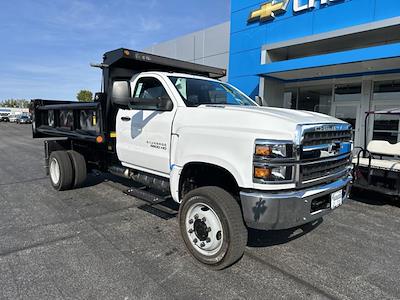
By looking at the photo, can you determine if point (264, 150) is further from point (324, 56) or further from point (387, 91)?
point (387, 91)

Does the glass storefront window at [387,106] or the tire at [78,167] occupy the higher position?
the glass storefront window at [387,106]

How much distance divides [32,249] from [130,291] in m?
1.62

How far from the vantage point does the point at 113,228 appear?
436 centimetres

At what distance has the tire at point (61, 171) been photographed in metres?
6.16

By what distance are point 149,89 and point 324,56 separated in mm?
7509

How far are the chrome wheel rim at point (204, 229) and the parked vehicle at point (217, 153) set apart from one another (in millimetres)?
11

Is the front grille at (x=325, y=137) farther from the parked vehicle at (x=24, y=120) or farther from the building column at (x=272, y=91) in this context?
the parked vehicle at (x=24, y=120)

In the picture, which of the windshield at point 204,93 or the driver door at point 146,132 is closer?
the driver door at point 146,132

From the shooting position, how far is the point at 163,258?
3.49m

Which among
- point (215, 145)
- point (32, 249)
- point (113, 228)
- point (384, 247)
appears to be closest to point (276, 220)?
point (215, 145)

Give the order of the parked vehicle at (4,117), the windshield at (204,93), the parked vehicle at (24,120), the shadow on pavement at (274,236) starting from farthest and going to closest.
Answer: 1. the parked vehicle at (4,117)
2. the parked vehicle at (24,120)
3. the windshield at (204,93)
4. the shadow on pavement at (274,236)

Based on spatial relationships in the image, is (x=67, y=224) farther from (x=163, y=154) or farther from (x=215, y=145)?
(x=215, y=145)

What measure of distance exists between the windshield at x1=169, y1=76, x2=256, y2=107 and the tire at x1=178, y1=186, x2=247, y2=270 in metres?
1.37

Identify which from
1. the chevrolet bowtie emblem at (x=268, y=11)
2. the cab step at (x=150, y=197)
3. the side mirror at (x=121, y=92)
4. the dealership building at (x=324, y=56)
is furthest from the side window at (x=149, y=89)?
the chevrolet bowtie emblem at (x=268, y=11)
